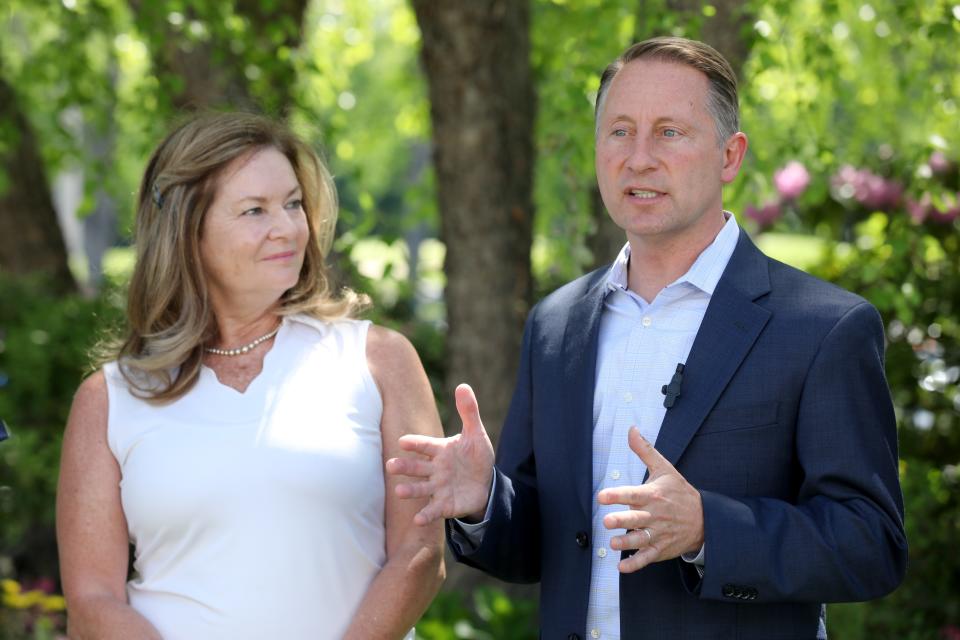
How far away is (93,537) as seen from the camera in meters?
2.87

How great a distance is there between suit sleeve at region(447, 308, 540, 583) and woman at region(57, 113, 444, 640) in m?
0.33

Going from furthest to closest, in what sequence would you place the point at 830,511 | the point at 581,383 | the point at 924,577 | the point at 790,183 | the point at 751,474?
the point at 790,183, the point at 924,577, the point at 581,383, the point at 751,474, the point at 830,511

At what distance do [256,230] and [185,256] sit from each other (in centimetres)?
22

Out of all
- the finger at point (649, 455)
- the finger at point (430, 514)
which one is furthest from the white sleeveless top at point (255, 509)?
the finger at point (649, 455)

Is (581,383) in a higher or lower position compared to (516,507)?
higher

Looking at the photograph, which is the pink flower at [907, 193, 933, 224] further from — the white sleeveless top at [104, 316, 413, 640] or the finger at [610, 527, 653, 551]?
the finger at [610, 527, 653, 551]

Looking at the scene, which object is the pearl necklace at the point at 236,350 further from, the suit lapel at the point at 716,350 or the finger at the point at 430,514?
the suit lapel at the point at 716,350

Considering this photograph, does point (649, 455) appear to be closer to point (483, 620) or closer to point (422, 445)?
point (422, 445)

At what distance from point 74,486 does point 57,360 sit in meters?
4.11

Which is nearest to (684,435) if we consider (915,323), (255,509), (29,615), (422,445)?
(422,445)

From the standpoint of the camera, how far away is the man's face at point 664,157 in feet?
7.83

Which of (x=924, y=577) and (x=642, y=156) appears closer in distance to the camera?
(x=642, y=156)

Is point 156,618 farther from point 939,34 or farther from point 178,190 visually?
point 939,34

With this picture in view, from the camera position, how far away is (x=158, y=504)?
2.80m
